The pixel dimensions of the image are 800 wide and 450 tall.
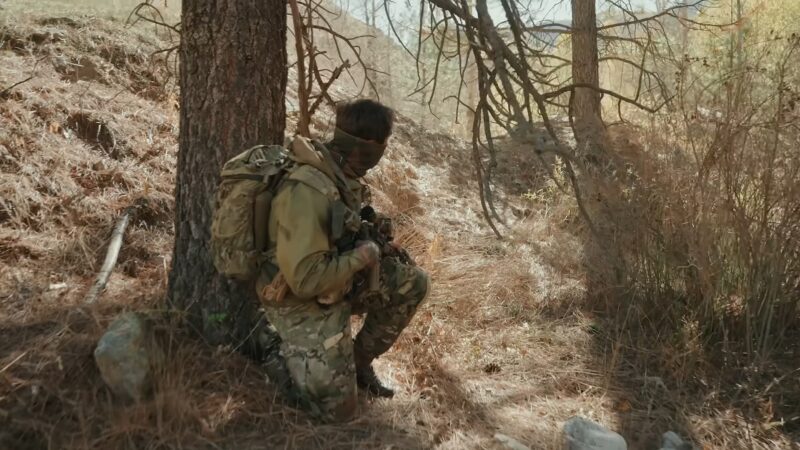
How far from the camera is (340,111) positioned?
2.68 metres

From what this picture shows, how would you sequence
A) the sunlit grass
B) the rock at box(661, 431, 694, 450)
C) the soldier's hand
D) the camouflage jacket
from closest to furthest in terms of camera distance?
the camouflage jacket, the soldier's hand, the rock at box(661, 431, 694, 450), the sunlit grass

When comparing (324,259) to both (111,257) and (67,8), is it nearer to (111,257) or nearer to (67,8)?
(111,257)

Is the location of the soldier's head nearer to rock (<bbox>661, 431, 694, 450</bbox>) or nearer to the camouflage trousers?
the camouflage trousers

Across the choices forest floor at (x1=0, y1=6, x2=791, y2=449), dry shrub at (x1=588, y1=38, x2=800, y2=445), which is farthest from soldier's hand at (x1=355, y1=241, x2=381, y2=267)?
dry shrub at (x1=588, y1=38, x2=800, y2=445)

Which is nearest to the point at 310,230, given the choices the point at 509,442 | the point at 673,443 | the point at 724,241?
the point at 509,442

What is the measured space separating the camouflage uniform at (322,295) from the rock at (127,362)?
54 centimetres

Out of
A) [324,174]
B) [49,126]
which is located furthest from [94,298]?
[49,126]

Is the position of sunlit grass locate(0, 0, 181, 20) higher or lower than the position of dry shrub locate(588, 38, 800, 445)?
higher

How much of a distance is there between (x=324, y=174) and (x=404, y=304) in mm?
859

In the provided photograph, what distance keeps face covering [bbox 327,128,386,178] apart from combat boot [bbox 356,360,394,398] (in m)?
1.02

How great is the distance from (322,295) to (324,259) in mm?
212

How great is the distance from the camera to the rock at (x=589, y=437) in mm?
2793

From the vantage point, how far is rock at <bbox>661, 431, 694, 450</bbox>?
2979 mm

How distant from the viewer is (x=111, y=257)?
392 cm
